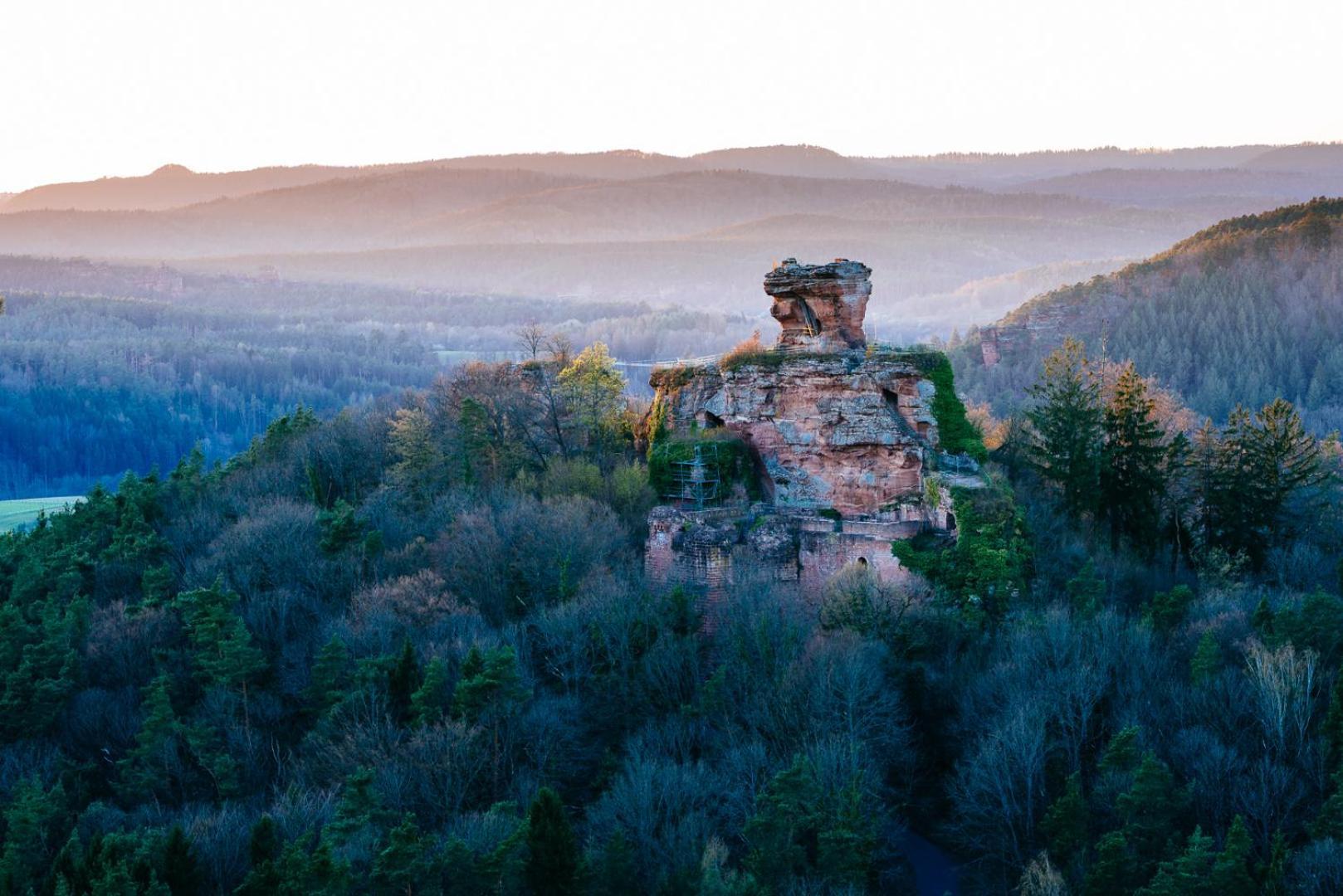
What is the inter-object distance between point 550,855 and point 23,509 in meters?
95.3

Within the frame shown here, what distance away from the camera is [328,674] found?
3594cm

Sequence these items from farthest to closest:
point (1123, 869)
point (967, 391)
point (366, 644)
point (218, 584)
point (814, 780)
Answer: point (967, 391) → point (218, 584) → point (366, 644) → point (814, 780) → point (1123, 869)

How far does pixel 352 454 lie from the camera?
189 feet

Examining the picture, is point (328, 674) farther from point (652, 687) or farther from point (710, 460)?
point (710, 460)

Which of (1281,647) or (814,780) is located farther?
(1281,647)

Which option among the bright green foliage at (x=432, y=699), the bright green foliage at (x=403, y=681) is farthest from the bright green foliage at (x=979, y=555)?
the bright green foliage at (x=403, y=681)

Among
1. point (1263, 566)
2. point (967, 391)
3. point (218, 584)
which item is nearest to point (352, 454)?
point (218, 584)

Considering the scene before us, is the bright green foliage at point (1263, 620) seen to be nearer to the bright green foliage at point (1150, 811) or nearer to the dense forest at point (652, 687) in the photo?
the dense forest at point (652, 687)

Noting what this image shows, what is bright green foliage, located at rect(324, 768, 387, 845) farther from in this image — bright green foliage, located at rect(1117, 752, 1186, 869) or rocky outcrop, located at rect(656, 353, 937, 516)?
rocky outcrop, located at rect(656, 353, 937, 516)

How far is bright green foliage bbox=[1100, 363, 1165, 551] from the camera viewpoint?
154ft

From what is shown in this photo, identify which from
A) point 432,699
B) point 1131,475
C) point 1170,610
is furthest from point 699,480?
point 1131,475

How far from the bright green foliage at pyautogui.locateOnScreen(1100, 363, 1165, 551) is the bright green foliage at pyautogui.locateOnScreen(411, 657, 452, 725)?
24.3 m

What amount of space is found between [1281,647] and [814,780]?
11471 mm

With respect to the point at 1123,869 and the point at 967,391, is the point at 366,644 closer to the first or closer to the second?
the point at 1123,869
